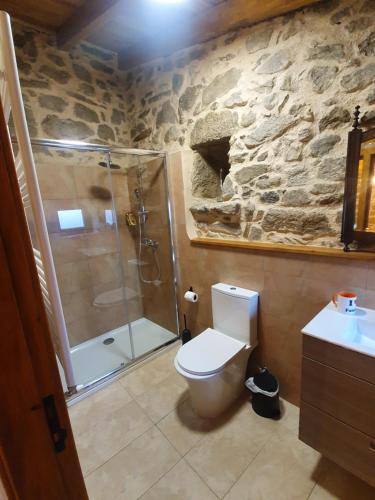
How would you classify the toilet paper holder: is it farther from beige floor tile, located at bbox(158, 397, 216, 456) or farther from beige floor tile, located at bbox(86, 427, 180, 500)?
beige floor tile, located at bbox(86, 427, 180, 500)

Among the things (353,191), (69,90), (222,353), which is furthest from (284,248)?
(69,90)

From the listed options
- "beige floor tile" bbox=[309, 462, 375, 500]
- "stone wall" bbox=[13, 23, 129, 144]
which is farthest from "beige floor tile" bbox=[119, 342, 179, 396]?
"stone wall" bbox=[13, 23, 129, 144]

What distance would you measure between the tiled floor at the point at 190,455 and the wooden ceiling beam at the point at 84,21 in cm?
271

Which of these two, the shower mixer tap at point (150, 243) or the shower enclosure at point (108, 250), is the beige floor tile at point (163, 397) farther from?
the shower mixer tap at point (150, 243)

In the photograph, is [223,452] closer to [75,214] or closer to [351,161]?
[351,161]

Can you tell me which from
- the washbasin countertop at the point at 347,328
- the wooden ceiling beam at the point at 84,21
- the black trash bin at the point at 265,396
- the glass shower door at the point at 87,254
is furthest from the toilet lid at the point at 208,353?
the wooden ceiling beam at the point at 84,21

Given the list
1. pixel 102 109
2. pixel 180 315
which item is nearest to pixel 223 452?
pixel 180 315

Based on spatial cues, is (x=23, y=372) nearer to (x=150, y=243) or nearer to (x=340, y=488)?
(x=340, y=488)

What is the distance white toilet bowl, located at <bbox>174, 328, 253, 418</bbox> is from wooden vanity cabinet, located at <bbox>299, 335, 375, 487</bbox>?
1.71ft

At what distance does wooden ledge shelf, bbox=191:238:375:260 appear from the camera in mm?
1359

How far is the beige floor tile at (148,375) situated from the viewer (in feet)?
6.69

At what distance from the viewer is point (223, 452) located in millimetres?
1497

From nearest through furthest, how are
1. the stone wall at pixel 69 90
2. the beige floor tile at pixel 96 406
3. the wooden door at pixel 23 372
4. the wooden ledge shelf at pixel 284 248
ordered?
the wooden door at pixel 23 372 < the wooden ledge shelf at pixel 284 248 < the beige floor tile at pixel 96 406 < the stone wall at pixel 69 90

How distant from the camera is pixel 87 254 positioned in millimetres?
2523
